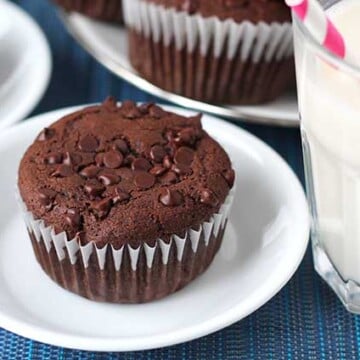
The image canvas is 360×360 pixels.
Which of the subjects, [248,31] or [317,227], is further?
[248,31]

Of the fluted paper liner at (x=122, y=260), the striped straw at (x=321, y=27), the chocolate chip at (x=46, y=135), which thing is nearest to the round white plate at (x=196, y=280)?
the fluted paper liner at (x=122, y=260)

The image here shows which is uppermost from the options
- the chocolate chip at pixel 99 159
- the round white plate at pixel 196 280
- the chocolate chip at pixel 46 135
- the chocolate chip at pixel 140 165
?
the chocolate chip at pixel 46 135

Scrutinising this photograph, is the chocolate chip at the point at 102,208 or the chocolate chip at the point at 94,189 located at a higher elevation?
the chocolate chip at the point at 94,189

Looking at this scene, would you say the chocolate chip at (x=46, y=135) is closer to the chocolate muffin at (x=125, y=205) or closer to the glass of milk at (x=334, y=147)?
the chocolate muffin at (x=125, y=205)

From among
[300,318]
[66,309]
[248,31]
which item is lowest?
[300,318]

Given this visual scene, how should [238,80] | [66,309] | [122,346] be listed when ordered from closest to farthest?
[122,346]
[66,309]
[238,80]

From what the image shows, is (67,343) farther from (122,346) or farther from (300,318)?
(300,318)

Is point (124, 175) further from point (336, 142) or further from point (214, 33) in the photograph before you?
point (214, 33)

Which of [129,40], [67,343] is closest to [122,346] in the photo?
[67,343]
